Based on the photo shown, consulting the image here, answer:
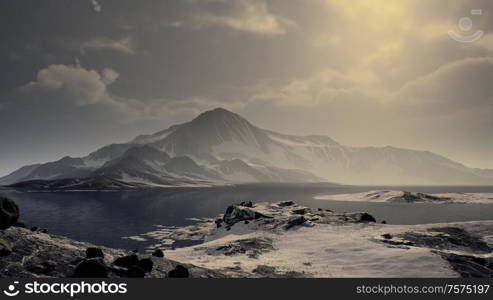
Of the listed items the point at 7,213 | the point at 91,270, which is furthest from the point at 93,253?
the point at 7,213

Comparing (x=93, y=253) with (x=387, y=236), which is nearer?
(x=93, y=253)

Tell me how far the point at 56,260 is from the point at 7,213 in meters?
8.16

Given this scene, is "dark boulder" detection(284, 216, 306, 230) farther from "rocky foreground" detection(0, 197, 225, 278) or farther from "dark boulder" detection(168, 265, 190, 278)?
"dark boulder" detection(168, 265, 190, 278)

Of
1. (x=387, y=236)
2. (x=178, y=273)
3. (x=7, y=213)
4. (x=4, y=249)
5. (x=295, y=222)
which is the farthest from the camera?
(x=295, y=222)

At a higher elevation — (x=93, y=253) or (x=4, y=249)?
(x=4, y=249)

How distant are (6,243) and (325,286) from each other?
28.2 meters

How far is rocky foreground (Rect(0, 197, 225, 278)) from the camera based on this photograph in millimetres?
25078

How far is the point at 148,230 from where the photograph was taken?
83.8 meters

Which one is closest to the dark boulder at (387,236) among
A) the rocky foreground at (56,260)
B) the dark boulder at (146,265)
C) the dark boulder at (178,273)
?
the rocky foreground at (56,260)

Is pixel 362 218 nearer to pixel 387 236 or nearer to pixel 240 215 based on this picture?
pixel 387 236

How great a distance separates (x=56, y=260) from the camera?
91.8 feet

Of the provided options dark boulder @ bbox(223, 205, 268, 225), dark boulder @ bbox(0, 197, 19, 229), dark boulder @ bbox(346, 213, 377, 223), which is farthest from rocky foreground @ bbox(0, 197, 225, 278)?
dark boulder @ bbox(346, 213, 377, 223)

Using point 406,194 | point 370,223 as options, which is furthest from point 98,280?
point 406,194

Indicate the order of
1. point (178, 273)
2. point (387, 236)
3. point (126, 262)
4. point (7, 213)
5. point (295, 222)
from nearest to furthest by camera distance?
point (126, 262)
point (7, 213)
point (178, 273)
point (387, 236)
point (295, 222)
